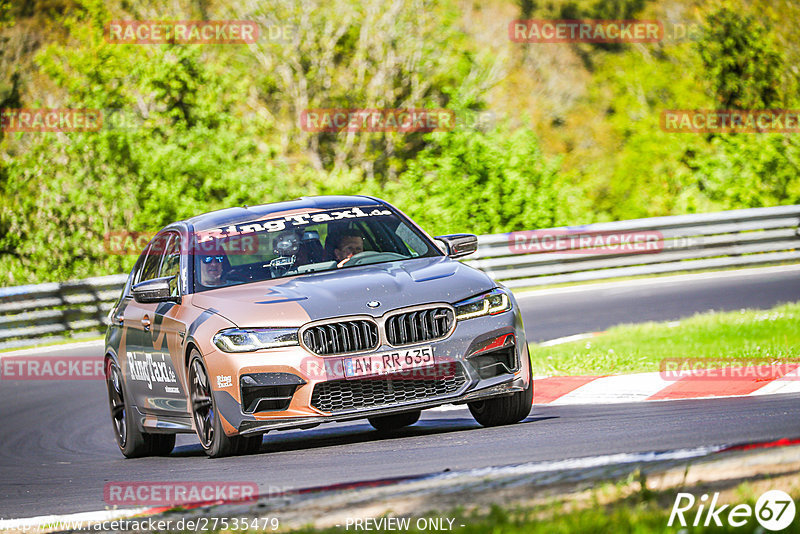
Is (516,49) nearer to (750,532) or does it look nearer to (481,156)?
(481,156)

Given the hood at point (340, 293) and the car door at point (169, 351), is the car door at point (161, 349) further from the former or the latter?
the hood at point (340, 293)

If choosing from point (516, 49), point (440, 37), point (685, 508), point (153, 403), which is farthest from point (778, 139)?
point (516, 49)

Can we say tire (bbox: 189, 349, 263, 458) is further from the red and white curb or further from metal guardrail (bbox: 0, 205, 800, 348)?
metal guardrail (bbox: 0, 205, 800, 348)

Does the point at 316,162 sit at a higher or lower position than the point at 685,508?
lower

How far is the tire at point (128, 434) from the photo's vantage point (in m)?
9.10

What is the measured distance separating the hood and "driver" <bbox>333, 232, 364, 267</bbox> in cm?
25

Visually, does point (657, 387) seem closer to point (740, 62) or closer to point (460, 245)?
point (460, 245)

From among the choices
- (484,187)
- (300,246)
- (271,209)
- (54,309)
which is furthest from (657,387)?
(484,187)

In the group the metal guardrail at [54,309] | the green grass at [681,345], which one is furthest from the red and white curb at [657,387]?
the metal guardrail at [54,309]

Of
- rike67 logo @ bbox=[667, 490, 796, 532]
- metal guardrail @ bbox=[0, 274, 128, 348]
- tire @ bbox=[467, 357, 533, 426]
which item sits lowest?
metal guardrail @ bbox=[0, 274, 128, 348]

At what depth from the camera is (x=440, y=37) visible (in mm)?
33812

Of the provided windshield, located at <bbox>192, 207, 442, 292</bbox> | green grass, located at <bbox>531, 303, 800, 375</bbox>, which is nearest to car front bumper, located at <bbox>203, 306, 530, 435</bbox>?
windshield, located at <bbox>192, 207, 442, 292</bbox>

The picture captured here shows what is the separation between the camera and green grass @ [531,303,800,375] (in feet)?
32.9

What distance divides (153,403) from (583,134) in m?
46.2
